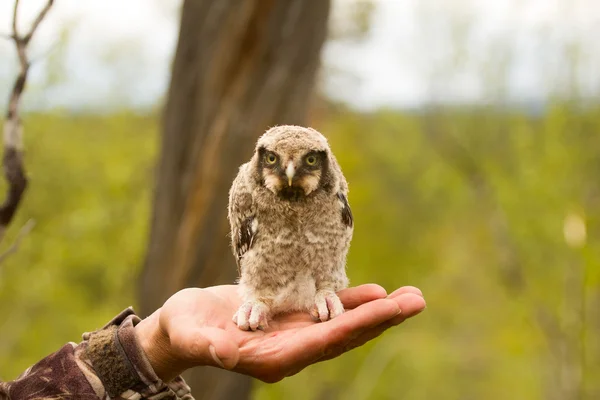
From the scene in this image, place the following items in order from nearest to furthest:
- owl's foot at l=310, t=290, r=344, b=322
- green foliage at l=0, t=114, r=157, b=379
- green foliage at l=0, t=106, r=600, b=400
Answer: owl's foot at l=310, t=290, r=344, b=322
green foliage at l=0, t=106, r=600, b=400
green foliage at l=0, t=114, r=157, b=379

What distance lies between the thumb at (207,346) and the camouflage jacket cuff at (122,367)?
0.30m

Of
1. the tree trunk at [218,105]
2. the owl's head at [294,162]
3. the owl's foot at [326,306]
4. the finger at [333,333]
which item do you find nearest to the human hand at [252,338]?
the finger at [333,333]

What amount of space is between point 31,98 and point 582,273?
8.47 metres

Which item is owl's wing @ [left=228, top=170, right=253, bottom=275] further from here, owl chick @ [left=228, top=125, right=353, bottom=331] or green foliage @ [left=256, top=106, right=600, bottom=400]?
green foliage @ [left=256, top=106, right=600, bottom=400]

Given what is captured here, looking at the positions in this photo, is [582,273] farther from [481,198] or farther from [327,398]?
[327,398]

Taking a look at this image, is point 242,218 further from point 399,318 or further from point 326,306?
point 399,318

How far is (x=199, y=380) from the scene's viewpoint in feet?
15.9

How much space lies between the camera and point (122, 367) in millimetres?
2127

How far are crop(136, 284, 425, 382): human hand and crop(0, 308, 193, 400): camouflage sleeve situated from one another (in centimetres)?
5

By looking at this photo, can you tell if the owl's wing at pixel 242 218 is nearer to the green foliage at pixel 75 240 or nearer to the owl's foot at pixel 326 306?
the owl's foot at pixel 326 306

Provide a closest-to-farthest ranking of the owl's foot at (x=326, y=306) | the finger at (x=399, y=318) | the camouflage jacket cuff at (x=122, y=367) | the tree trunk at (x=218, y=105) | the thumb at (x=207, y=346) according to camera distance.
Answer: the thumb at (x=207, y=346) → the finger at (x=399, y=318) → the camouflage jacket cuff at (x=122, y=367) → the owl's foot at (x=326, y=306) → the tree trunk at (x=218, y=105)

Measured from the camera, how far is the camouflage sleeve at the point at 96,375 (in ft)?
6.78

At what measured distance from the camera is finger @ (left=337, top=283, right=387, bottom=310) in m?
2.32

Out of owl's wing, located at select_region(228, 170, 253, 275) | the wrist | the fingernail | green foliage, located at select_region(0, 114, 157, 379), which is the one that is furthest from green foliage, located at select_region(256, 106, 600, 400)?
the fingernail
